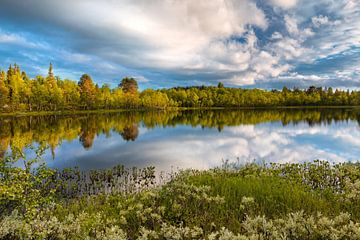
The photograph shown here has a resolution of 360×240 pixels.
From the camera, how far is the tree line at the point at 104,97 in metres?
83.4

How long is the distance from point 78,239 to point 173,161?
61.9 feet

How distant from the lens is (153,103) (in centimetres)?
14162

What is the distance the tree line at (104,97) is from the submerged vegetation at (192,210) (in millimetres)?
82296

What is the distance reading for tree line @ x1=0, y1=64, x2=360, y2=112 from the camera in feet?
273

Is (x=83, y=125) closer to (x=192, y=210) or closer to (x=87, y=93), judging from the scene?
(x=87, y=93)

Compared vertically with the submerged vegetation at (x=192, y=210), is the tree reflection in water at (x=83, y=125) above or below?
below

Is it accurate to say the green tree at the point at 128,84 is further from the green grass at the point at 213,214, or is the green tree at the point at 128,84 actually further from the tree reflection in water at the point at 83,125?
the green grass at the point at 213,214

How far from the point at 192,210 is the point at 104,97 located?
4113 inches

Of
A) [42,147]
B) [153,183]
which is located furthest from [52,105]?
[42,147]

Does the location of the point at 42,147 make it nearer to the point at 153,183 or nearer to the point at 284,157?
the point at 153,183

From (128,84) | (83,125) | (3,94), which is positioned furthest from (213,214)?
(128,84)

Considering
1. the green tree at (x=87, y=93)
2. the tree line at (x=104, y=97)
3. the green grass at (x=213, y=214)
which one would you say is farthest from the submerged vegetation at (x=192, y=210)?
the green tree at (x=87, y=93)

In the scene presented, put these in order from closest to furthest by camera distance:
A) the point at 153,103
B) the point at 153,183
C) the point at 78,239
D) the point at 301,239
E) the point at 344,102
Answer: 1. the point at 301,239
2. the point at 78,239
3. the point at 153,183
4. the point at 153,103
5. the point at 344,102

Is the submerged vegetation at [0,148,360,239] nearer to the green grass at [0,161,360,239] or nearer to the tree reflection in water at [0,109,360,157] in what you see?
the green grass at [0,161,360,239]
